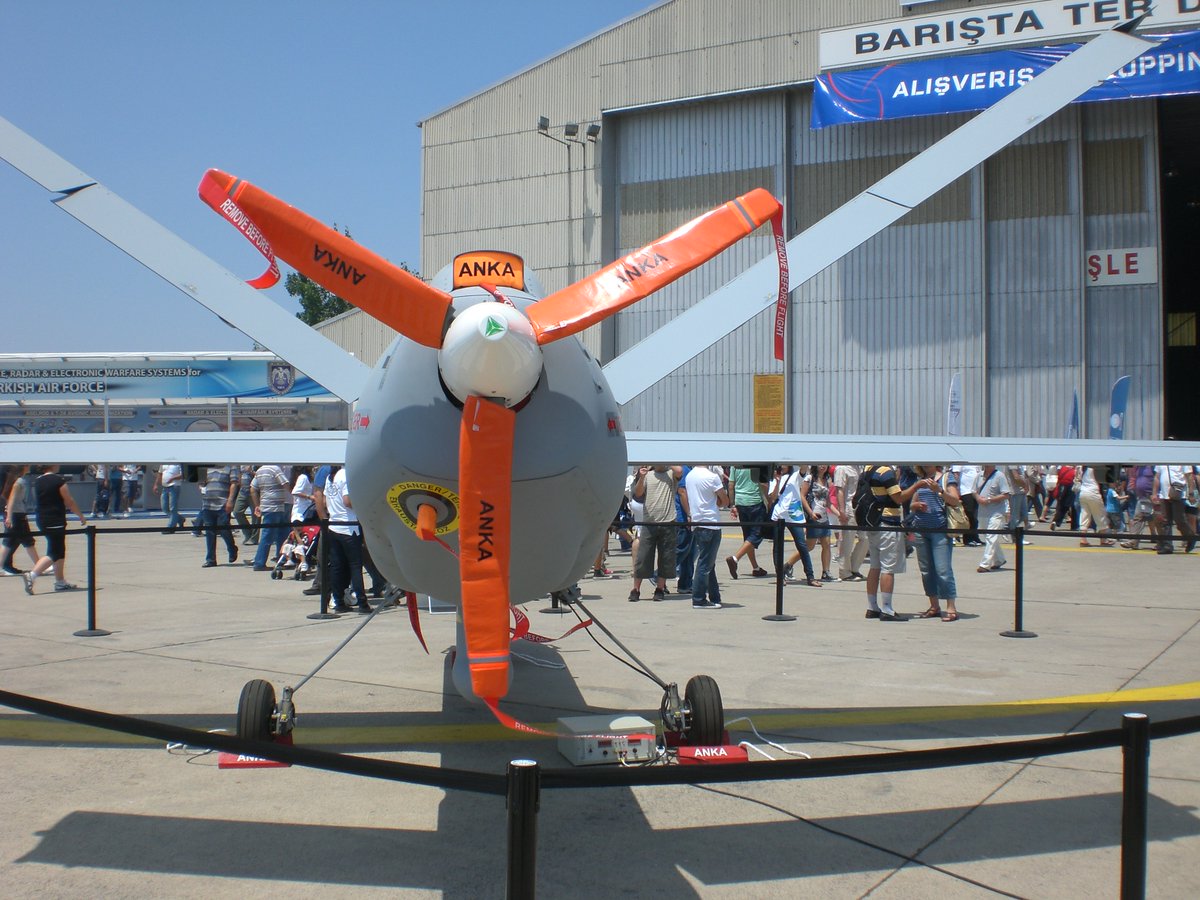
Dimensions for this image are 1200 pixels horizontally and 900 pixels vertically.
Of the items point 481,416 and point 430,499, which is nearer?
point 481,416

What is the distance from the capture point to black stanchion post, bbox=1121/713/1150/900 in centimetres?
305

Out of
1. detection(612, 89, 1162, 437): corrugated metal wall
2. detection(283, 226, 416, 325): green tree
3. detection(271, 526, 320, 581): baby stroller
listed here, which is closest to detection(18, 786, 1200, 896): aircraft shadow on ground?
detection(271, 526, 320, 581): baby stroller

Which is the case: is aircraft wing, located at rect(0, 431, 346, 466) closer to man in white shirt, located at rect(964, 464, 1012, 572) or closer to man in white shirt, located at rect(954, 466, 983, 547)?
man in white shirt, located at rect(964, 464, 1012, 572)

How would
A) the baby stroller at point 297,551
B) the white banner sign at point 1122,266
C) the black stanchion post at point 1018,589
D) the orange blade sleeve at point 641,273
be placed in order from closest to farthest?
the orange blade sleeve at point 641,273 → the black stanchion post at point 1018,589 → the baby stroller at point 297,551 → the white banner sign at point 1122,266

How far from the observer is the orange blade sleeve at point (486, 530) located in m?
3.54

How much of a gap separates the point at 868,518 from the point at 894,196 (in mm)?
5026

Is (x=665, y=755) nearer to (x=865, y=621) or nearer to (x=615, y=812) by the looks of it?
(x=615, y=812)

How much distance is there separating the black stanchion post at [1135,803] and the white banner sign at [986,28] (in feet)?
77.9

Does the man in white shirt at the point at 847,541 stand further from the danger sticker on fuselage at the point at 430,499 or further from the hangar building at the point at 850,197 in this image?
the danger sticker on fuselage at the point at 430,499

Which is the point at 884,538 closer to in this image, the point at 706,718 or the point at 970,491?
the point at 706,718

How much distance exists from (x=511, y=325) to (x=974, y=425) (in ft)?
76.4

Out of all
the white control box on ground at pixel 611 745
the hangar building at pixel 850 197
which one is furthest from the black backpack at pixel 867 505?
the hangar building at pixel 850 197

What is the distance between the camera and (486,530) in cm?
363

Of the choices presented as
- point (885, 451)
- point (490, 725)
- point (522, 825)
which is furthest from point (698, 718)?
point (522, 825)
